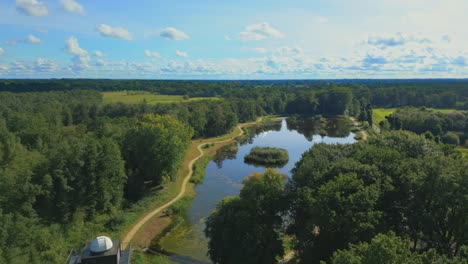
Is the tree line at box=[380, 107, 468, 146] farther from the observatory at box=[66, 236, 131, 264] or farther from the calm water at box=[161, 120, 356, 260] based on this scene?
the observatory at box=[66, 236, 131, 264]

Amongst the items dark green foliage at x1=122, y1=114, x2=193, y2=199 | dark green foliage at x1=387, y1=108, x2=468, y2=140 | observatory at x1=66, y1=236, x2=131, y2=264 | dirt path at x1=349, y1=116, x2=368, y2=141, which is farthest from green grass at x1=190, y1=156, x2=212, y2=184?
dark green foliage at x1=387, y1=108, x2=468, y2=140

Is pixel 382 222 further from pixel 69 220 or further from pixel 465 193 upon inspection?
pixel 69 220

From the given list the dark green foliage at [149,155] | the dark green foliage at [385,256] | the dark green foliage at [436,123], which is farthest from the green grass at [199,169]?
the dark green foliage at [436,123]

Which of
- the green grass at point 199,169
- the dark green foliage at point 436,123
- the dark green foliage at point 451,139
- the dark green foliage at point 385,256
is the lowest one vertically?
the green grass at point 199,169

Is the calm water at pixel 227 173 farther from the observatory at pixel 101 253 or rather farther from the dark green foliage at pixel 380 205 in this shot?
the observatory at pixel 101 253

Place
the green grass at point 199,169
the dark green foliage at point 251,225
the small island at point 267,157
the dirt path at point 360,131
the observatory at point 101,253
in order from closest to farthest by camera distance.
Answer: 1. the observatory at point 101,253
2. the dark green foliage at point 251,225
3. the green grass at point 199,169
4. the small island at point 267,157
5. the dirt path at point 360,131

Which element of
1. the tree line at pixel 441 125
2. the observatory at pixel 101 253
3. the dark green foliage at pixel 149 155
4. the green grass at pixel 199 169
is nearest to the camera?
the observatory at pixel 101 253

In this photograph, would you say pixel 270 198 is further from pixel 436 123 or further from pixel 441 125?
pixel 441 125
